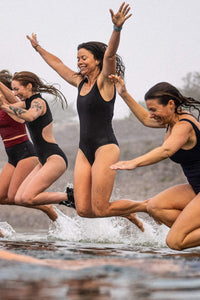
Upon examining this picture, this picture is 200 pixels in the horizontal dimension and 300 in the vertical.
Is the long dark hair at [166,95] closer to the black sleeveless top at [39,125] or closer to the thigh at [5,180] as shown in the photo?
the black sleeveless top at [39,125]

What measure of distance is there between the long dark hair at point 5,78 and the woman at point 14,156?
1.01 feet

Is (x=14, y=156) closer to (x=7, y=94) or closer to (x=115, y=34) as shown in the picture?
(x=7, y=94)

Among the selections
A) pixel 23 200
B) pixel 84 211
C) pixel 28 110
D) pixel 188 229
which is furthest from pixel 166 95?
pixel 23 200

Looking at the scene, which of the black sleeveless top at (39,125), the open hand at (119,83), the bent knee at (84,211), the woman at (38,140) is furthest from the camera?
the black sleeveless top at (39,125)

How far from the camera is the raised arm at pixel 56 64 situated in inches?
240

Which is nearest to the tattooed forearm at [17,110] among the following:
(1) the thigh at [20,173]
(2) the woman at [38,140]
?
(2) the woman at [38,140]

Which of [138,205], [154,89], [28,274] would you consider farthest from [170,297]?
[138,205]

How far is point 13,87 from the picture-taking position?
667 centimetres

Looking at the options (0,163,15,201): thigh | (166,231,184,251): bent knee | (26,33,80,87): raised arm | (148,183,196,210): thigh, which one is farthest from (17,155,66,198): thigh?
(166,231,184,251): bent knee

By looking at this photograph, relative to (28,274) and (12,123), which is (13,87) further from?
(28,274)

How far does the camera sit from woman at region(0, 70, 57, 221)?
6.80 m

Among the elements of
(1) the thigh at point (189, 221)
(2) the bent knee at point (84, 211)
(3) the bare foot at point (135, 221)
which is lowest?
(3) the bare foot at point (135, 221)

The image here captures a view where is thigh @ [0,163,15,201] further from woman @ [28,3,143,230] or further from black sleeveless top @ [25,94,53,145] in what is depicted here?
woman @ [28,3,143,230]

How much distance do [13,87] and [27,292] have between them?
4.07m
